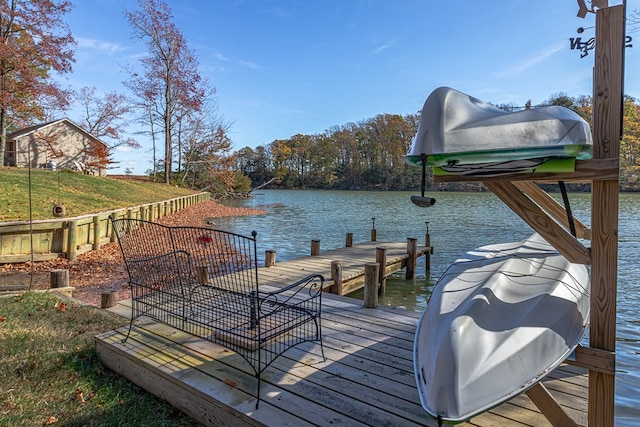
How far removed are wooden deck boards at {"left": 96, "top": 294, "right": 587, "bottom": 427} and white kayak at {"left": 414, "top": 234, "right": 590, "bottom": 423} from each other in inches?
25.4

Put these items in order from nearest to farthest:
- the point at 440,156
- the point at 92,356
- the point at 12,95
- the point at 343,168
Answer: the point at 440,156, the point at 92,356, the point at 12,95, the point at 343,168

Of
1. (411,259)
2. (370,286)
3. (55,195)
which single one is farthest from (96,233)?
(411,259)

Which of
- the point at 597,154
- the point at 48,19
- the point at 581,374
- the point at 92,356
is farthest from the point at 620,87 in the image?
the point at 48,19

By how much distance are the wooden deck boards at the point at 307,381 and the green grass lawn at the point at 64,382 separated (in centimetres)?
15

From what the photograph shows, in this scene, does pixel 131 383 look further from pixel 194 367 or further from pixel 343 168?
pixel 343 168

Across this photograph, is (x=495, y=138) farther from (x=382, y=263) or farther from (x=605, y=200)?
(x=382, y=263)

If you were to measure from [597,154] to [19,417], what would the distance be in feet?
14.1

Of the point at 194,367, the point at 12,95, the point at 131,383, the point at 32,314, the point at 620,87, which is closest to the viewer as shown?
the point at 620,87

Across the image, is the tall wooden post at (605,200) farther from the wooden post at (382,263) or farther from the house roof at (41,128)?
the house roof at (41,128)

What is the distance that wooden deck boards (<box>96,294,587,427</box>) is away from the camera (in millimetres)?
2621

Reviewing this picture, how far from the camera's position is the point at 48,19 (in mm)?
20438

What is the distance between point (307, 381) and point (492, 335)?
1553 millimetres

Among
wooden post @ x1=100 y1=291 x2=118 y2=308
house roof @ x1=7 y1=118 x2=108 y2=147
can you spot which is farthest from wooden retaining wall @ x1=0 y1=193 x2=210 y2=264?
house roof @ x1=7 y1=118 x2=108 y2=147

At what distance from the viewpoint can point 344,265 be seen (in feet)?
31.2
